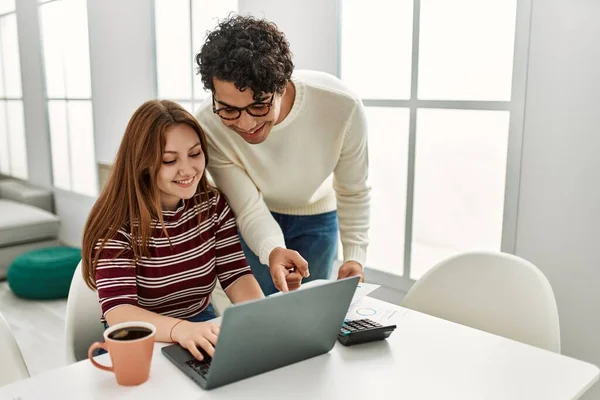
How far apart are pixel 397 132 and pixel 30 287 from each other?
7.81 feet

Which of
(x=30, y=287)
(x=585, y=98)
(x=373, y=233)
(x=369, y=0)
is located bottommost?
(x=30, y=287)

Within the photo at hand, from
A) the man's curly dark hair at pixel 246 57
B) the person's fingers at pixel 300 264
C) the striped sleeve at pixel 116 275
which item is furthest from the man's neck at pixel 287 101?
the striped sleeve at pixel 116 275

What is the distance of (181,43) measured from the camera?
11.8ft

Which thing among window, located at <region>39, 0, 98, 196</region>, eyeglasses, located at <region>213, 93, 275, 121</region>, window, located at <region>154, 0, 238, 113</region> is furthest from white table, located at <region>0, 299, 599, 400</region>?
window, located at <region>39, 0, 98, 196</region>

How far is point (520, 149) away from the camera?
1.95 m

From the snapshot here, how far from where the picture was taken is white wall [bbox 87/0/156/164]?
12.5 ft

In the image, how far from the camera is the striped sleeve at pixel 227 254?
158 cm

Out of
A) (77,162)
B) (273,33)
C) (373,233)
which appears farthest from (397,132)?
(77,162)

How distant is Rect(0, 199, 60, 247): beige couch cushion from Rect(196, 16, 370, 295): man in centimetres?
278

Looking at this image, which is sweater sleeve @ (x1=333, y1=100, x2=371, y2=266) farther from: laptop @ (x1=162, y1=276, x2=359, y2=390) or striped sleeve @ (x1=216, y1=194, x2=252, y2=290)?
laptop @ (x1=162, y1=276, x2=359, y2=390)

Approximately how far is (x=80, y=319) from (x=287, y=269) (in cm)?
56

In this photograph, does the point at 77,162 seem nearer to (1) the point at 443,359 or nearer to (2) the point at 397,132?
(2) the point at 397,132

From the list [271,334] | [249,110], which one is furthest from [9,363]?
[249,110]

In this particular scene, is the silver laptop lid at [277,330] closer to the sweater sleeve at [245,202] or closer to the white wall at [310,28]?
the sweater sleeve at [245,202]
